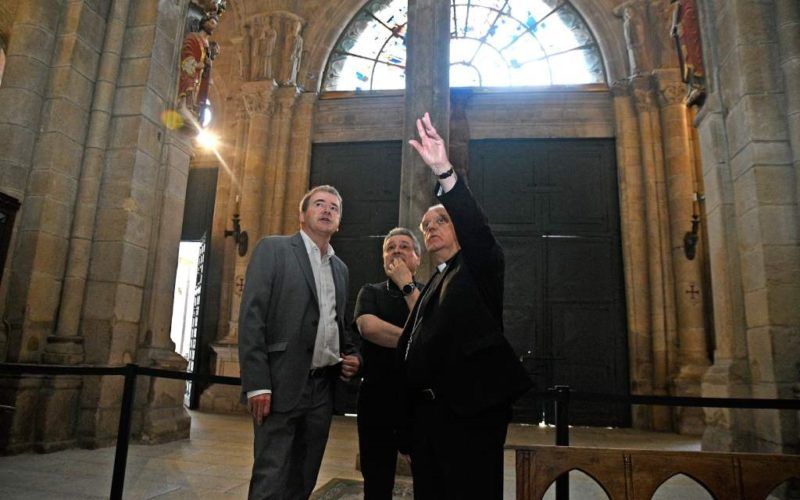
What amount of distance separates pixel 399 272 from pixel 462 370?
0.81 m

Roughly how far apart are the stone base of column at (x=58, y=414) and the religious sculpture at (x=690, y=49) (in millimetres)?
6536

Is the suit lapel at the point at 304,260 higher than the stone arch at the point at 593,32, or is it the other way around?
the stone arch at the point at 593,32

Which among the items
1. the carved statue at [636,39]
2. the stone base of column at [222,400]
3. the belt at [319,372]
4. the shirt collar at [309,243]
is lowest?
the stone base of column at [222,400]

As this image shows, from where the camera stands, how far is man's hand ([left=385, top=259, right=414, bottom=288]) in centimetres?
238

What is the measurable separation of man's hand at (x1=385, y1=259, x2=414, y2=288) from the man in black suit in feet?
1.60

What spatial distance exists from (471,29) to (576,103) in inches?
105

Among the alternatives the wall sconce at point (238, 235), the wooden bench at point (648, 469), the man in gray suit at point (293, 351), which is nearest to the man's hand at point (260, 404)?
the man in gray suit at point (293, 351)

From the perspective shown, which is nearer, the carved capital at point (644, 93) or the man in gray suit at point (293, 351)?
the man in gray suit at point (293, 351)

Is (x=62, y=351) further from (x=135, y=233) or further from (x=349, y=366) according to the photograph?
(x=349, y=366)

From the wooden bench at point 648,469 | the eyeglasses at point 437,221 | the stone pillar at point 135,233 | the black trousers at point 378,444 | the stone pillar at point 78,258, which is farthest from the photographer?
the stone pillar at point 135,233

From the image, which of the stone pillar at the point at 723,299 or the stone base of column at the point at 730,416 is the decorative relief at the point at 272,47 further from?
the stone base of column at the point at 730,416

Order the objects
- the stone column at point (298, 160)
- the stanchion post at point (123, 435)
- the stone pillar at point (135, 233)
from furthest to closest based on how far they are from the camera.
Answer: the stone column at point (298, 160), the stone pillar at point (135, 233), the stanchion post at point (123, 435)

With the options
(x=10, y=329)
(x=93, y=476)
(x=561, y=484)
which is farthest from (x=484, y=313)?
(x=10, y=329)

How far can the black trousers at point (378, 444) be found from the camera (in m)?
2.45
